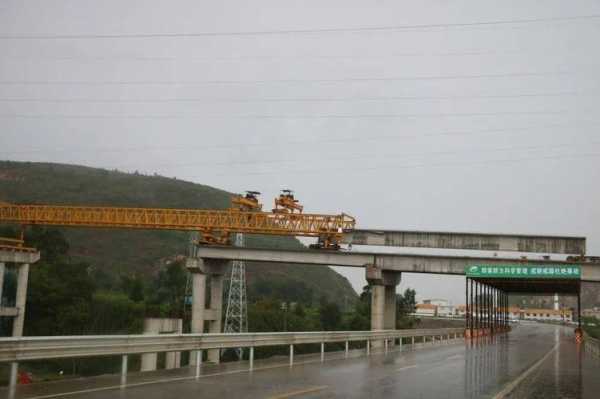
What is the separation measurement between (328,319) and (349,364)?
95587mm

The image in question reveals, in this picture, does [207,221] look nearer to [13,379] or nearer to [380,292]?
[380,292]

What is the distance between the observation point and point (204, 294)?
58.2m

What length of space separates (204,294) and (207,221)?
10931 mm

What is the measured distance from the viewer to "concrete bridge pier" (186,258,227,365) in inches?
2207

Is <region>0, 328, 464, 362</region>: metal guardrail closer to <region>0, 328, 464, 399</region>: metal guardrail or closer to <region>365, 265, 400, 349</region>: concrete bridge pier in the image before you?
<region>0, 328, 464, 399</region>: metal guardrail

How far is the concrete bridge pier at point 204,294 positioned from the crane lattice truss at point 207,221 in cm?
640

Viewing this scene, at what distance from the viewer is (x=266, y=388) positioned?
43.4ft

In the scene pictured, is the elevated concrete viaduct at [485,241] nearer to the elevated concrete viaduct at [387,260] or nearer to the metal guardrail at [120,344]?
the elevated concrete viaduct at [387,260]

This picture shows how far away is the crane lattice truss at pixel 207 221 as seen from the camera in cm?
6291

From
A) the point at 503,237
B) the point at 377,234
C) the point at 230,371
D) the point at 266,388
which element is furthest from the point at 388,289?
the point at 266,388

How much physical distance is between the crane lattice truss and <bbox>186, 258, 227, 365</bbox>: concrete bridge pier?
6401 millimetres

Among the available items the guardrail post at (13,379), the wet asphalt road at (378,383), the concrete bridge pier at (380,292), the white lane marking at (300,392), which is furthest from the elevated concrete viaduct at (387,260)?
the guardrail post at (13,379)

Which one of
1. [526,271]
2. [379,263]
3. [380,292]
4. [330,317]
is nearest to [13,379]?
[526,271]

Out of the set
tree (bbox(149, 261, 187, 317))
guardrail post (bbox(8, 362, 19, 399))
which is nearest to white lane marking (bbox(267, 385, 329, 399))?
guardrail post (bbox(8, 362, 19, 399))
